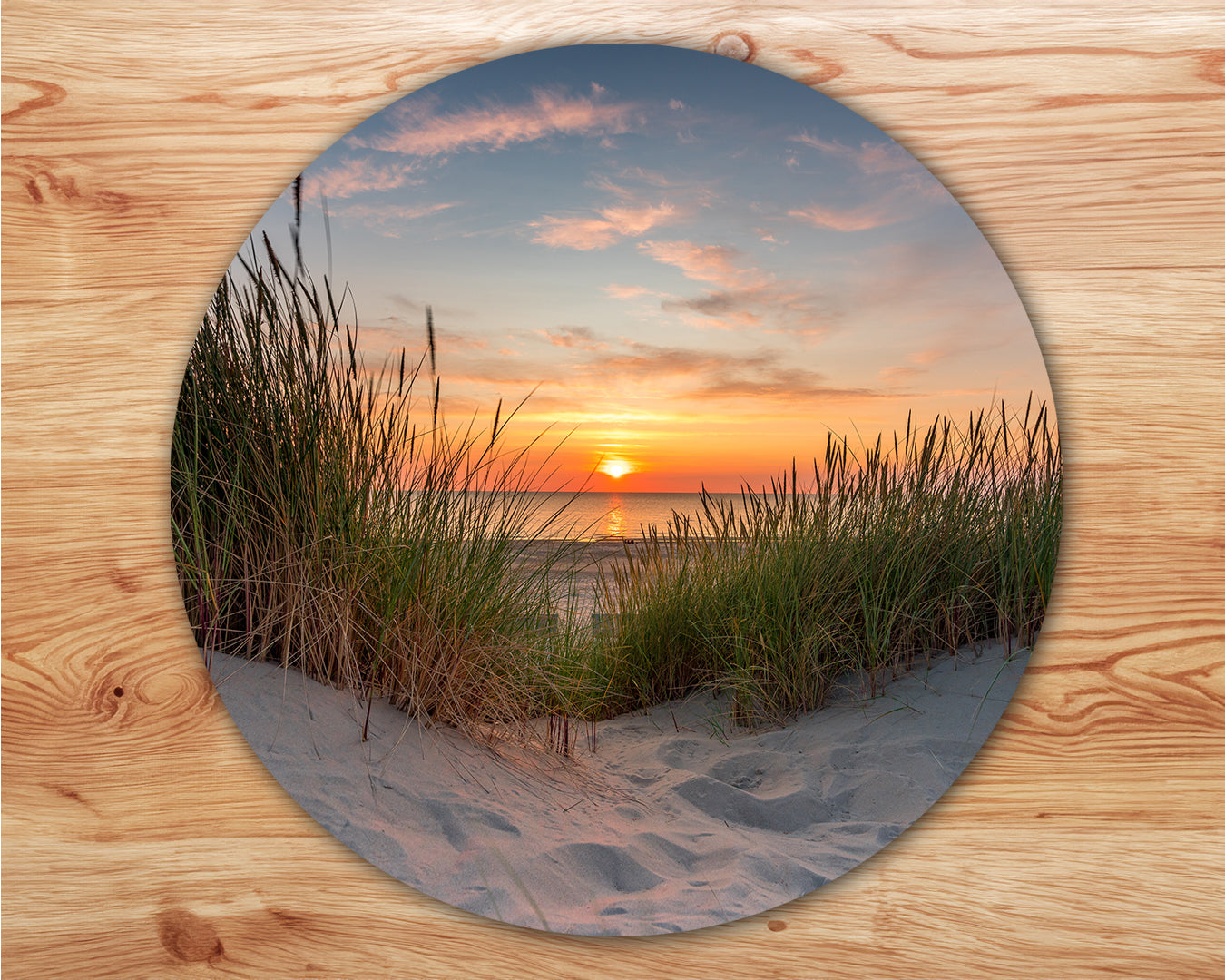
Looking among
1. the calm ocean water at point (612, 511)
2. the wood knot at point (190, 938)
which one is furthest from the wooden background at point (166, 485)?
the calm ocean water at point (612, 511)

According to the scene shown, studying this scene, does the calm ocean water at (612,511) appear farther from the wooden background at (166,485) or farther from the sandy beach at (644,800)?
the wooden background at (166,485)

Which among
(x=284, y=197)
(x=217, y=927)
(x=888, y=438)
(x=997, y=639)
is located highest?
(x=284, y=197)

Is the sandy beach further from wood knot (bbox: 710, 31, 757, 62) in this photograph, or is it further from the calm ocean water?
wood knot (bbox: 710, 31, 757, 62)

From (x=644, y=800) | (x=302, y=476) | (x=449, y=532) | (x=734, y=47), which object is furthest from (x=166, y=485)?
(x=734, y=47)

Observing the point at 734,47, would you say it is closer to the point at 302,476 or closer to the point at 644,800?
the point at 302,476

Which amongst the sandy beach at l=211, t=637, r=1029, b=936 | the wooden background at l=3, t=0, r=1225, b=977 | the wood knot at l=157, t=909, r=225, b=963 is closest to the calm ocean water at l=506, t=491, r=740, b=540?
the sandy beach at l=211, t=637, r=1029, b=936

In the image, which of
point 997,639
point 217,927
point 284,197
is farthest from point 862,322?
point 217,927

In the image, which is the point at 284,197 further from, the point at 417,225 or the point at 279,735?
the point at 279,735
